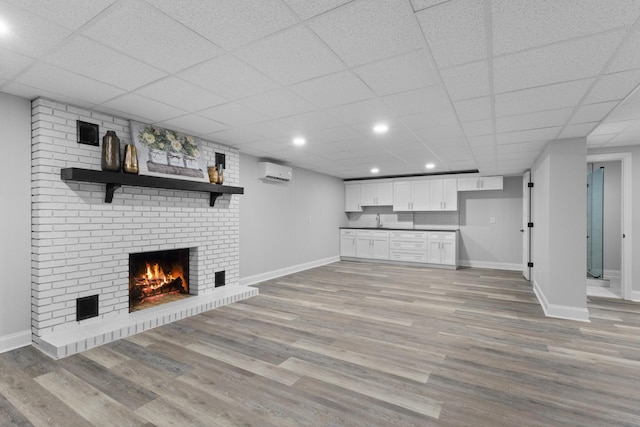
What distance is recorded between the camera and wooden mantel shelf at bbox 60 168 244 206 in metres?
2.97

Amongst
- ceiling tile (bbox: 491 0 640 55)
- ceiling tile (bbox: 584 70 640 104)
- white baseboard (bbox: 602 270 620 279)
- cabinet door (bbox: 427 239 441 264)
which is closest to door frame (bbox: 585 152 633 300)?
white baseboard (bbox: 602 270 620 279)

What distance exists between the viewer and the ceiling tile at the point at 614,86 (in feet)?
7.27

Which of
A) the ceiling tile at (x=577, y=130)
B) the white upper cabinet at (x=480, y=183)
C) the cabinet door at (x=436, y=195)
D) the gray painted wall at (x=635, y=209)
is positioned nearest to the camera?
the ceiling tile at (x=577, y=130)

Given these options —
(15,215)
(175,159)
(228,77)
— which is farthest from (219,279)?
(228,77)

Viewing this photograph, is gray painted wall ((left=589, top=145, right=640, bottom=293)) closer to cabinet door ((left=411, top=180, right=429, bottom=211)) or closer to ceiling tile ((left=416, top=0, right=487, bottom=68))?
cabinet door ((left=411, top=180, right=429, bottom=211))

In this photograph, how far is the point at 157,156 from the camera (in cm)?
376

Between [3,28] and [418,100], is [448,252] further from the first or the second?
[3,28]

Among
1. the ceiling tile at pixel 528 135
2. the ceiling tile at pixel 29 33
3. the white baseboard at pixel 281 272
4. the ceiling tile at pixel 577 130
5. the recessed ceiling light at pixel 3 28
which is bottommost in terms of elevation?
the white baseboard at pixel 281 272

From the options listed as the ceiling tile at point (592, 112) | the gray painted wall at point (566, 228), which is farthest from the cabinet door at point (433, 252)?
the ceiling tile at point (592, 112)

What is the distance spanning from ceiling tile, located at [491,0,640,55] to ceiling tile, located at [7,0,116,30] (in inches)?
80.2

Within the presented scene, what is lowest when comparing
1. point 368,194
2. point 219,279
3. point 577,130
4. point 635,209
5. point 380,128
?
point 219,279

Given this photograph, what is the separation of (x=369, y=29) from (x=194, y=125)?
2.70m

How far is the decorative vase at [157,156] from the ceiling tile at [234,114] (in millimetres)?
854

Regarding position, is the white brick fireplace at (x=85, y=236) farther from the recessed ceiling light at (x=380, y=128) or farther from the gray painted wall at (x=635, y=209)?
the gray painted wall at (x=635, y=209)
